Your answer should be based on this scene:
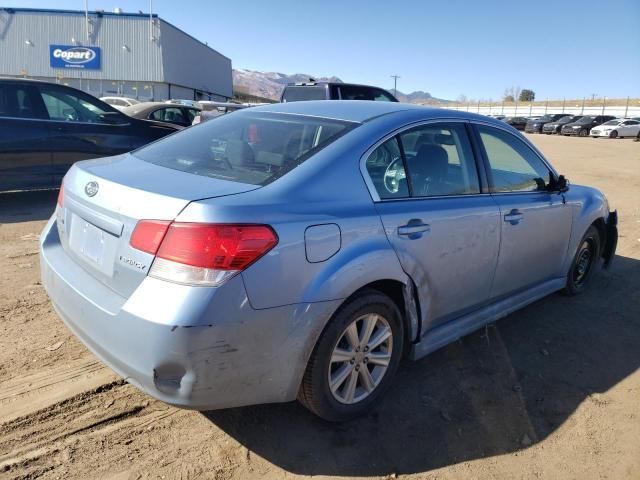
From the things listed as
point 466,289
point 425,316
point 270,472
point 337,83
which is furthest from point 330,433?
point 337,83

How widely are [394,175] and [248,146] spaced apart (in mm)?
845

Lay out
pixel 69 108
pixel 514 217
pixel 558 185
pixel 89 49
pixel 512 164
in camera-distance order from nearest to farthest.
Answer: pixel 514 217 → pixel 512 164 → pixel 558 185 → pixel 69 108 → pixel 89 49

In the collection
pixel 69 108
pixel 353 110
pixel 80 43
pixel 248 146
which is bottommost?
pixel 248 146

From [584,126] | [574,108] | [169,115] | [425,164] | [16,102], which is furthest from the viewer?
[574,108]

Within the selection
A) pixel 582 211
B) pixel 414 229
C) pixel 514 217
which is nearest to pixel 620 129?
pixel 582 211

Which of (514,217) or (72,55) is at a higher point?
(72,55)

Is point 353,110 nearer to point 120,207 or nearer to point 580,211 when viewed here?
point 120,207

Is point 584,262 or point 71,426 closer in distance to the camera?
point 71,426

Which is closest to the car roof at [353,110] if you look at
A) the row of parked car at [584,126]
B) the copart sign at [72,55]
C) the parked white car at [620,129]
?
the row of parked car at [584,126]

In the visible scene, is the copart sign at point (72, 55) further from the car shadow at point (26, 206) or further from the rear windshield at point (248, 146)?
the rear windshield at point (248, 146)

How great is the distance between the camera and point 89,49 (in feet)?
156

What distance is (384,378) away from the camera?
114 inches

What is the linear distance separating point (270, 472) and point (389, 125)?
191 cm

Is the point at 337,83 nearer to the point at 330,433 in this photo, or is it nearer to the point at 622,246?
the point at 622,246
